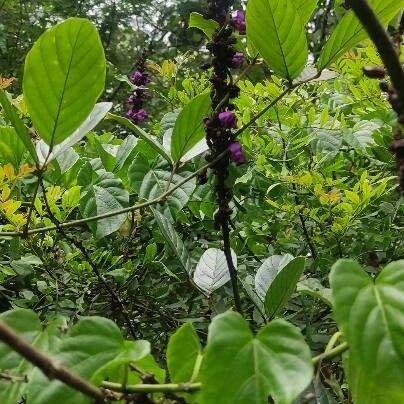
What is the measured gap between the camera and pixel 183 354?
0.37 meters

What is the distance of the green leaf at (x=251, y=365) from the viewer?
0.32m

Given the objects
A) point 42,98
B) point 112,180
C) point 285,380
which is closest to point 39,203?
point 112,180

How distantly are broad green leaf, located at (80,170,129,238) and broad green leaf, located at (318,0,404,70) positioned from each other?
37 centimetres

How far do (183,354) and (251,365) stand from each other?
0.19 feet

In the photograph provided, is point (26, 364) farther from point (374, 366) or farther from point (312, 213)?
point (312, 213)

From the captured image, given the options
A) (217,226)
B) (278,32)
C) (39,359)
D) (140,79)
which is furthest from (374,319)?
(140,79)

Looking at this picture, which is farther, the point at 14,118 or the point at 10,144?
the point at 10,144

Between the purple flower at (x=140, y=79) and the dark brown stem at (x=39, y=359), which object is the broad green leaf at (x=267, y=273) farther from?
the purple flower at (x=140, y=79)

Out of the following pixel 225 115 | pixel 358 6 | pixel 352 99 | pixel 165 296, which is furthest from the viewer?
pixel 352 99

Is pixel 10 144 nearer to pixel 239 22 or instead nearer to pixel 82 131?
pixel 82 131

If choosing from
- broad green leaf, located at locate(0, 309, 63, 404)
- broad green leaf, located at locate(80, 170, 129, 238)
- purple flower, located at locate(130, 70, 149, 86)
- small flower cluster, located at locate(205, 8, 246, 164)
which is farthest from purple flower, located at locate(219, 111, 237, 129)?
purple flower, located at locate(130, 70, 149, 86)

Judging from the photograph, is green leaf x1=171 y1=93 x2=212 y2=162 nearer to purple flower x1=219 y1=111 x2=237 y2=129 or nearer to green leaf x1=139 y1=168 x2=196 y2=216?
purple flower x1=219 y1=111 x2=237 y2=129

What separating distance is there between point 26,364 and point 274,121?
104cm

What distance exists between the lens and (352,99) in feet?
4.66
